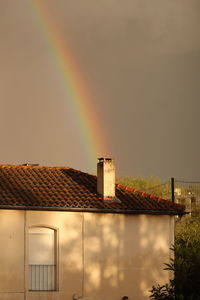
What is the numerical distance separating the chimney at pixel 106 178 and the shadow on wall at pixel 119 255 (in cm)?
125

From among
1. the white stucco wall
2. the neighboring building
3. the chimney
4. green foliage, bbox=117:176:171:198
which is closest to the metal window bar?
the neighboring building

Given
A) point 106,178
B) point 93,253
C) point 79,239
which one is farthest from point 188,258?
point 106,178

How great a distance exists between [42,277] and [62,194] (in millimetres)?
3628

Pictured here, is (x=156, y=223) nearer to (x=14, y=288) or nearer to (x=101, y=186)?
(x=101, y=186)

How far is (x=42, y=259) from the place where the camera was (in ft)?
108

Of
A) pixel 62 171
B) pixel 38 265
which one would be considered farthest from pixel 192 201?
pixel 38 265

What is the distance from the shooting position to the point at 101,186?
3472 centimetres

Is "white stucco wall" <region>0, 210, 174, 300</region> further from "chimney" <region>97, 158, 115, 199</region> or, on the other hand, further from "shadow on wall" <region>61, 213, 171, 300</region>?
"chimney" <region>97, 158, 115, 199</region>

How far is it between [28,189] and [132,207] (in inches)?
179

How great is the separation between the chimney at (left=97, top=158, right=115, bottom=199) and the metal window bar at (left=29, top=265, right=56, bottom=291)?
13.3ft

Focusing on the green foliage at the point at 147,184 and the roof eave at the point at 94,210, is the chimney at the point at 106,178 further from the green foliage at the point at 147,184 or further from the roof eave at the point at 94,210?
the green foliage at the point at 147,184

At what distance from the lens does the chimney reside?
34.4 meters

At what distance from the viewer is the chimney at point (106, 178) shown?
1355 inches

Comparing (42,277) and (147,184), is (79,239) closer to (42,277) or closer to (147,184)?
(42,277)
